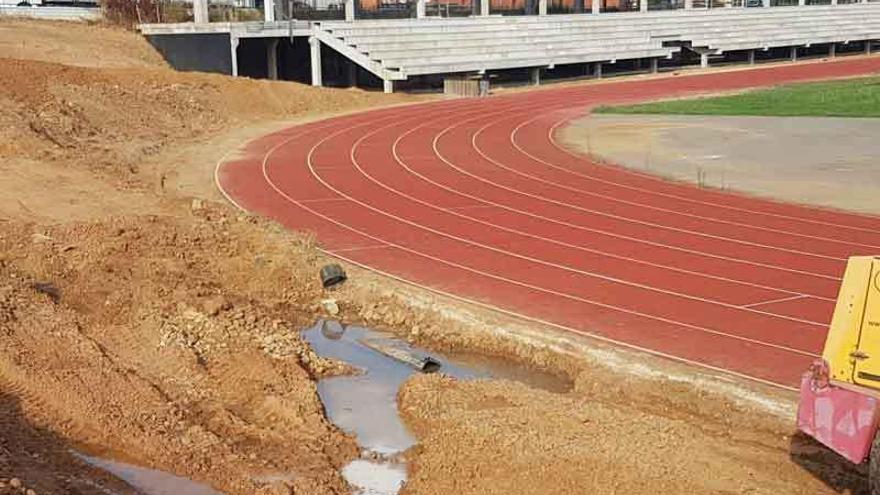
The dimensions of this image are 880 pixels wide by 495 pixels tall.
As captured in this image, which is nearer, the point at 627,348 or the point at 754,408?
the point at 754,408

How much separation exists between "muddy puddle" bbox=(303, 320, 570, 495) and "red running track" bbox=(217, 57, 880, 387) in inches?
47.8

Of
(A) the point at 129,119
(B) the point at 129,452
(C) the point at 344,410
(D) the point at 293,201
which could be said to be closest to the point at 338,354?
(C) the point at 344,410

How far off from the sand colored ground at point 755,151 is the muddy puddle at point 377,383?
8.83m

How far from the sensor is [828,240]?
14.2 meters

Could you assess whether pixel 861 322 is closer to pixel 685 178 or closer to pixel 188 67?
pixel 685 178

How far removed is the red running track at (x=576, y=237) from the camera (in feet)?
35.4

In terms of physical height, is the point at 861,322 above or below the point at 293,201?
above

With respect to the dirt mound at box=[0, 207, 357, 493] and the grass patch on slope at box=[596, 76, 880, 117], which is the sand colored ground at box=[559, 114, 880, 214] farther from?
the dirt mound at box=[0, 207, 357, 493]

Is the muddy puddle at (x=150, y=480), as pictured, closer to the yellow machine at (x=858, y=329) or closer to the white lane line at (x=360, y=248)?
the yellow machine at (x=858, y=329)

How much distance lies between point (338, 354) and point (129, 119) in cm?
1721

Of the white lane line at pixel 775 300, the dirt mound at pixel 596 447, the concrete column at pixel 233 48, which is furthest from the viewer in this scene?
the concrete column at pixel 233 48

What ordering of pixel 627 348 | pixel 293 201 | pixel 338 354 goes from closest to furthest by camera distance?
pixel 627 348 → pixel 338 354 → pixel 293 201

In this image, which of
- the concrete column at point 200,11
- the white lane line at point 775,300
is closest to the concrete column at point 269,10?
the concrete column at point 200,11

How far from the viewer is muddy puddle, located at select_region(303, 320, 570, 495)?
7805mm
